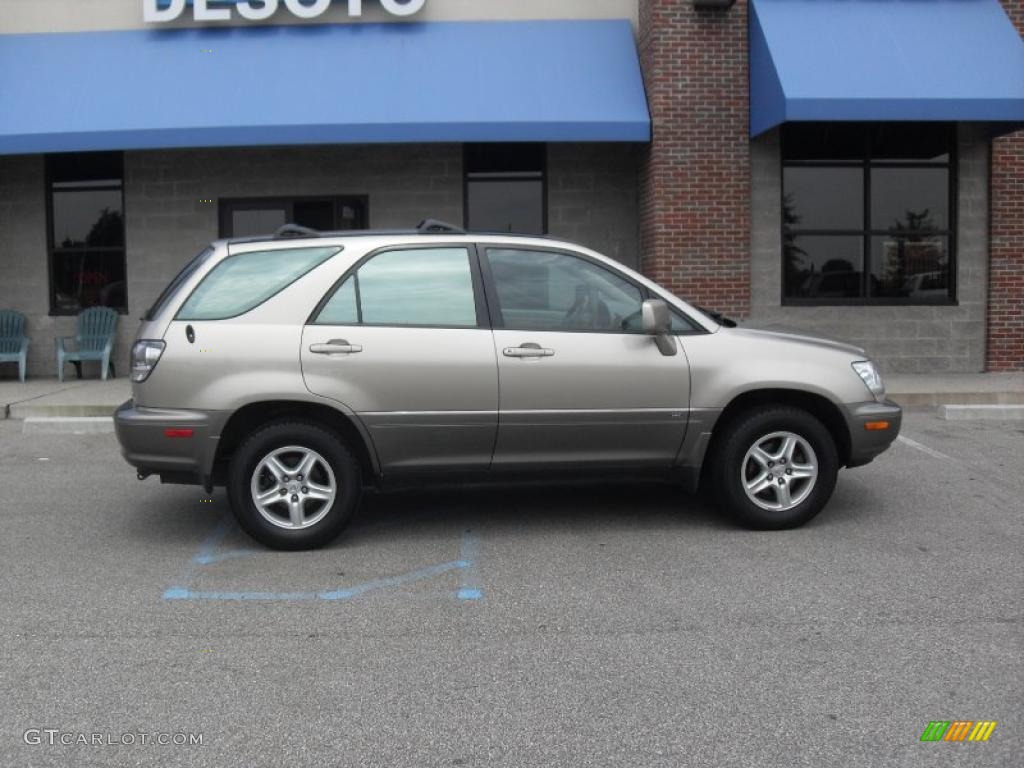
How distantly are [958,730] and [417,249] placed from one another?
3966mm

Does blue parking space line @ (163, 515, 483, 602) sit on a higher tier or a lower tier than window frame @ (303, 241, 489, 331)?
lower

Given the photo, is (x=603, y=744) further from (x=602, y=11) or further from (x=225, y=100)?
(x=602, y=11)

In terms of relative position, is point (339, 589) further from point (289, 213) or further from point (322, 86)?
point (289, 213)

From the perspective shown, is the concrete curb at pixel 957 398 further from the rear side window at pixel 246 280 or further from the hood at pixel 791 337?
the rear side window at pixel 246 280

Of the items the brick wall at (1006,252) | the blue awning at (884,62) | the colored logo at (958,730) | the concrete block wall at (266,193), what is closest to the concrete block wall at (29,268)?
the concrete block wall at (266,193)

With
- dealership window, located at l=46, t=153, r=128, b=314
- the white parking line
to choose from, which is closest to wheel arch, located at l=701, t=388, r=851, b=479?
the white parking line

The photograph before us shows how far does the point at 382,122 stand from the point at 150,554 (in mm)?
7466

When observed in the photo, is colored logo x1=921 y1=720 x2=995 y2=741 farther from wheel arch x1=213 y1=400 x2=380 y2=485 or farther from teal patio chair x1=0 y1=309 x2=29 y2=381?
teal patio chair x1=0 y1=309 x2=29 y2=381

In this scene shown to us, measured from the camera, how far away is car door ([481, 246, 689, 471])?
236 inches

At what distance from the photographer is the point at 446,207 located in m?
14.0

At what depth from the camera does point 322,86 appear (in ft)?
41.1

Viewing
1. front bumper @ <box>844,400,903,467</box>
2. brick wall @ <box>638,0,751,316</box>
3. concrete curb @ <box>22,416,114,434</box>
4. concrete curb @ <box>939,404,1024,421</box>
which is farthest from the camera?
brick wall @ <box>638,0,751,316</box>

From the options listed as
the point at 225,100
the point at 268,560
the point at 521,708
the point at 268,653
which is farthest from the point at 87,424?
the point at 521,708

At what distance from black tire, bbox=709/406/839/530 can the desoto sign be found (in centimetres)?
894
